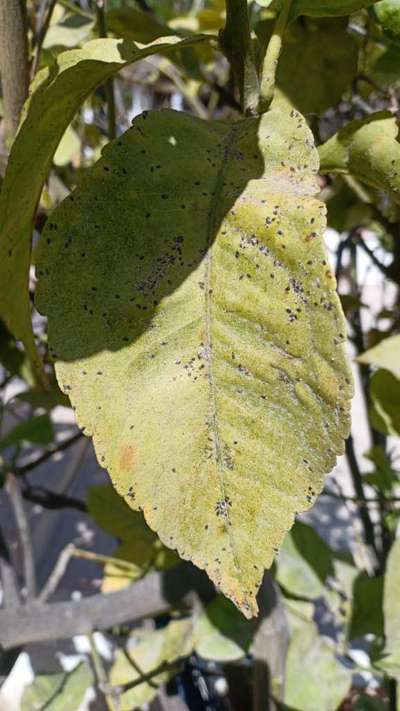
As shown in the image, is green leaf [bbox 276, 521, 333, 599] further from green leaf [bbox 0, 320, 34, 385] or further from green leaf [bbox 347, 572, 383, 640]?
green leaf [bbox 0, 320, 34, 385]

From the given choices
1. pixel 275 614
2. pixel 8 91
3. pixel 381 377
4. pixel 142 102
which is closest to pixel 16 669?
pixel 275 614

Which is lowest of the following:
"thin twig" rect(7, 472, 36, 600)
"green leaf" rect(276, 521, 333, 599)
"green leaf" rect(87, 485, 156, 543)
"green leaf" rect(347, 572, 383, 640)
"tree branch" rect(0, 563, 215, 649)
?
"green leaf" rect(347, 572, 383, 640)

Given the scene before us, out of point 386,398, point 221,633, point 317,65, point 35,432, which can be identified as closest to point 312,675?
point 221,633

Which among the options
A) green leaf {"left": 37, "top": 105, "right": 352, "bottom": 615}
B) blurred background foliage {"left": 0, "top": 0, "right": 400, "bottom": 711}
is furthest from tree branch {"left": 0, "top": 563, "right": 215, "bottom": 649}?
green leaf {"left": 37, "top": 105, "right": 352, "bottom": 615}

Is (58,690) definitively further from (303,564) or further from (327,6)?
(327,6)

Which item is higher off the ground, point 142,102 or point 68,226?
point 68,226

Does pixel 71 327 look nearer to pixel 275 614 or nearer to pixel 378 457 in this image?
pixel 275 614
